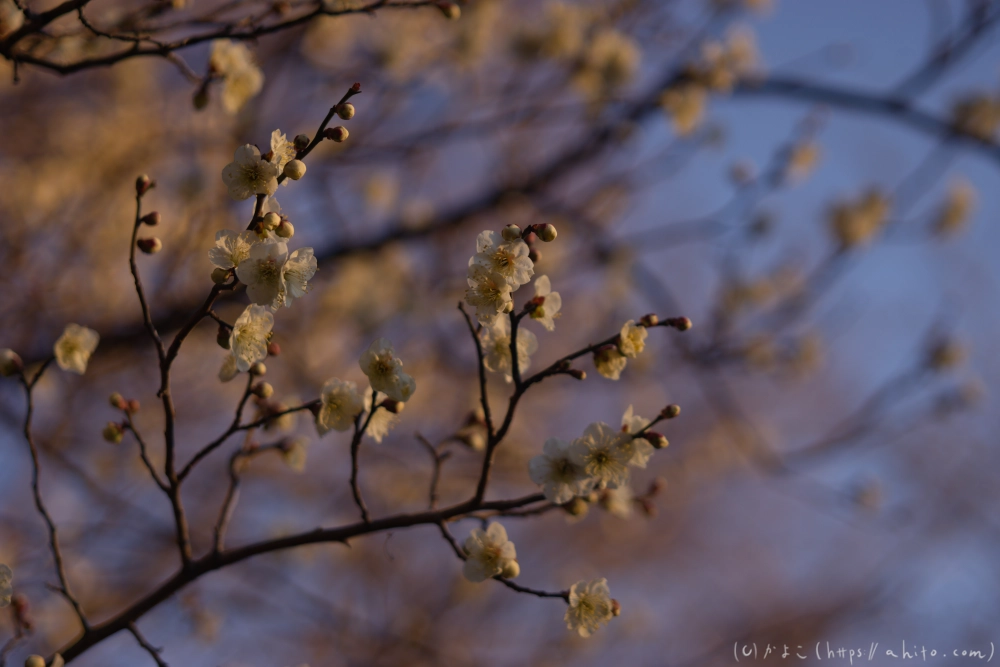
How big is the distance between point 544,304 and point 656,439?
38 cm

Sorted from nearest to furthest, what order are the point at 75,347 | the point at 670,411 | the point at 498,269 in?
the point at 498,269 < the point at 670,411 < the point at 75,347

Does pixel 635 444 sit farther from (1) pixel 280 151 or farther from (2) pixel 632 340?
(1) pixel 280 151

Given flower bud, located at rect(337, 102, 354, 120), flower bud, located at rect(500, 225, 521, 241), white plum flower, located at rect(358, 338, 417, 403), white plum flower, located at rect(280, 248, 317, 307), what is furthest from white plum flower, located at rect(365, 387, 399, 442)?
flower bud, located at rect(337, 102, 354, 120)

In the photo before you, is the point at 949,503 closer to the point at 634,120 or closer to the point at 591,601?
the point at 634,120

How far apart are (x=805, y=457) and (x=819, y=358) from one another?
1.45 metres

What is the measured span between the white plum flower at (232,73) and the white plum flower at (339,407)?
1.09m

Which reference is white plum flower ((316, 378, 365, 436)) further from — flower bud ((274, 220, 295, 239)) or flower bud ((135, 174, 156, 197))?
flower bud ((135, 174, 156, 197))

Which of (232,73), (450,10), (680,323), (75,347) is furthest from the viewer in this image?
(232,73)

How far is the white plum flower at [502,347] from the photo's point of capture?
1.56 m

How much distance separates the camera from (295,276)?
4.14ft

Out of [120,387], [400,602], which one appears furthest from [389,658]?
[120,387]

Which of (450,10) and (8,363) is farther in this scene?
(450,10)

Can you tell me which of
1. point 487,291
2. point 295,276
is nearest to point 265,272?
point 295,276

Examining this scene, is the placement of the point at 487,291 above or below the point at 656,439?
above
